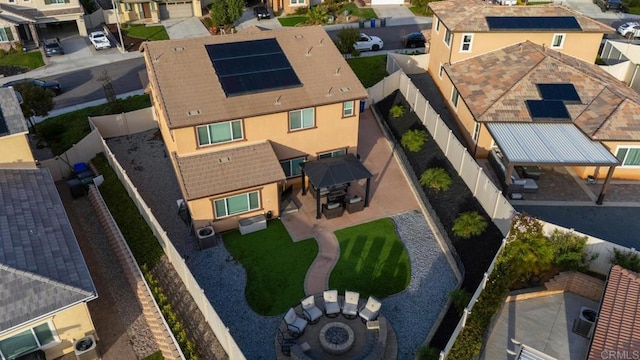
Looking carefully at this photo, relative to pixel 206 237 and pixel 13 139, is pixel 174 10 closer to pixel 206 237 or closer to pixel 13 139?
pixel 13 139

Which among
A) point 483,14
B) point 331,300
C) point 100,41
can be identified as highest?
point 483,14

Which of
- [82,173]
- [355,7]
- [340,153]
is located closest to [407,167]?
[340,153]

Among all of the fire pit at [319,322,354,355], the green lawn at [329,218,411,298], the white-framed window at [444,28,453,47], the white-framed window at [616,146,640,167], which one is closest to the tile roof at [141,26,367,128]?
the green lawn at [329,218,411,298]

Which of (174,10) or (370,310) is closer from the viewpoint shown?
(370,310)

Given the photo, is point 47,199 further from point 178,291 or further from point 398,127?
point 398,127

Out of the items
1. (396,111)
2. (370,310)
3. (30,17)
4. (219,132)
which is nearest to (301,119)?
(219,132)
